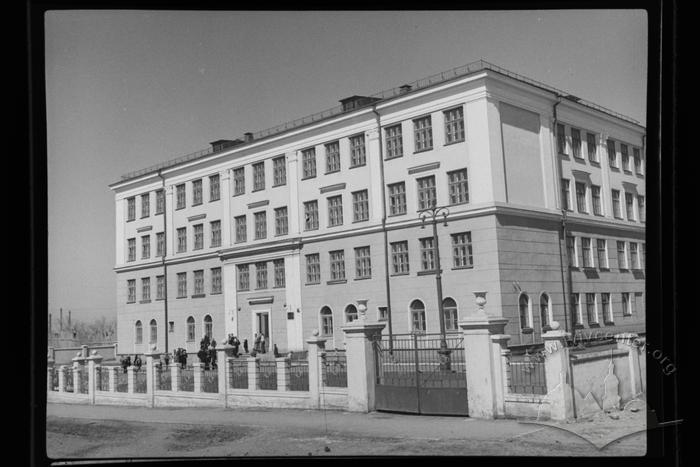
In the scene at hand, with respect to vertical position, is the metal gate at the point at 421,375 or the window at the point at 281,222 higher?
the window at the point at 281,222

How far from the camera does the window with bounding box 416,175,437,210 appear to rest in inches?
217

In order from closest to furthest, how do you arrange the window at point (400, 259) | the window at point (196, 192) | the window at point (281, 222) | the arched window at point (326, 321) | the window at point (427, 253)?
the window at point (427, 253), the window at point (400, 259), the arched window at point (326, 321), the window at point (281, 222), the window at point (196, 192)

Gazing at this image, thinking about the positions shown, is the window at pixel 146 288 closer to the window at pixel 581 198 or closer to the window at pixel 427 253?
the window at pixel 427 253

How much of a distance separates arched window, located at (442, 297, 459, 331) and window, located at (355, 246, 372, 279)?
661 mm

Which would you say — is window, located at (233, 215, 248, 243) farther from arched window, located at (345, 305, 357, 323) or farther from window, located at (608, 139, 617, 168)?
window, located at (608, 139, 617, 168)

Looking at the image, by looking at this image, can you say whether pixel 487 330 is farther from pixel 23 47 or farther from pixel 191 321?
pixel 23 47

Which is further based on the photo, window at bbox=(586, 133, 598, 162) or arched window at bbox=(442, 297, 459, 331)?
window at bbox=(586, 133, 598, 162)

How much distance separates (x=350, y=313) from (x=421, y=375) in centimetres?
75

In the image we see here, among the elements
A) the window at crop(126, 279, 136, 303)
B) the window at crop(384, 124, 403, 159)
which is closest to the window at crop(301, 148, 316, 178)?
the window at crop(384, 124, 403, 159)

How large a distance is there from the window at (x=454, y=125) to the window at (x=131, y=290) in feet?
9.55

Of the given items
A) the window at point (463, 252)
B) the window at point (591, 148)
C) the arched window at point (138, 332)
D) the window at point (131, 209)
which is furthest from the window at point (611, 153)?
the arched window at point (138, 332)

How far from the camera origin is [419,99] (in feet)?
18.4

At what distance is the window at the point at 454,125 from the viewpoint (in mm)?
5441
